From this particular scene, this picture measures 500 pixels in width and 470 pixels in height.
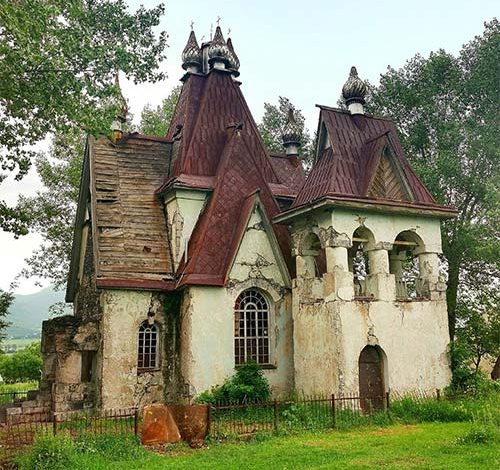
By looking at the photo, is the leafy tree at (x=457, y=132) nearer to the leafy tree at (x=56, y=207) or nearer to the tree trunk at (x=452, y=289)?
the tree trunk at (x=452, y=289)

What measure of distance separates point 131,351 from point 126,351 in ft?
0.50

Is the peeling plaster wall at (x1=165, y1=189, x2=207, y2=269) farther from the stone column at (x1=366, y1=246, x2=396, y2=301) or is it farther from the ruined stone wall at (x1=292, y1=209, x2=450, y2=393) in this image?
Answer: the stone column at (x1=366, y1=246, x2=396, y2=301)

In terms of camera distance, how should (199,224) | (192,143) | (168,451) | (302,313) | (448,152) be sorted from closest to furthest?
(168,451) → (302,313) → (199,224) → (192,143) → (448,152)

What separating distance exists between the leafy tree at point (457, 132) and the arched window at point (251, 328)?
9.62 m

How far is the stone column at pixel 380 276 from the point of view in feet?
53.0

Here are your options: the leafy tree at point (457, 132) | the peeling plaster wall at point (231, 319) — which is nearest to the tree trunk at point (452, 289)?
the leafy tree at point (457, 132)

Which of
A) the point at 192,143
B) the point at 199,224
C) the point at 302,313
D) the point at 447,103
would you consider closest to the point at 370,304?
the point at 302,313

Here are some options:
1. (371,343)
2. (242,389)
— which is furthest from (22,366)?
(371,343)

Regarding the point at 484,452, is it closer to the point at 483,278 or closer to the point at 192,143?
the point at 192,143

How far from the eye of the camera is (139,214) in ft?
61.5

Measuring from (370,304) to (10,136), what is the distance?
34.8 feet

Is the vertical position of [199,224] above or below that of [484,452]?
above

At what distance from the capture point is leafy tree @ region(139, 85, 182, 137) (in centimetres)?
3041

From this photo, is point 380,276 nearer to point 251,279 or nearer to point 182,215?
point 251,279
